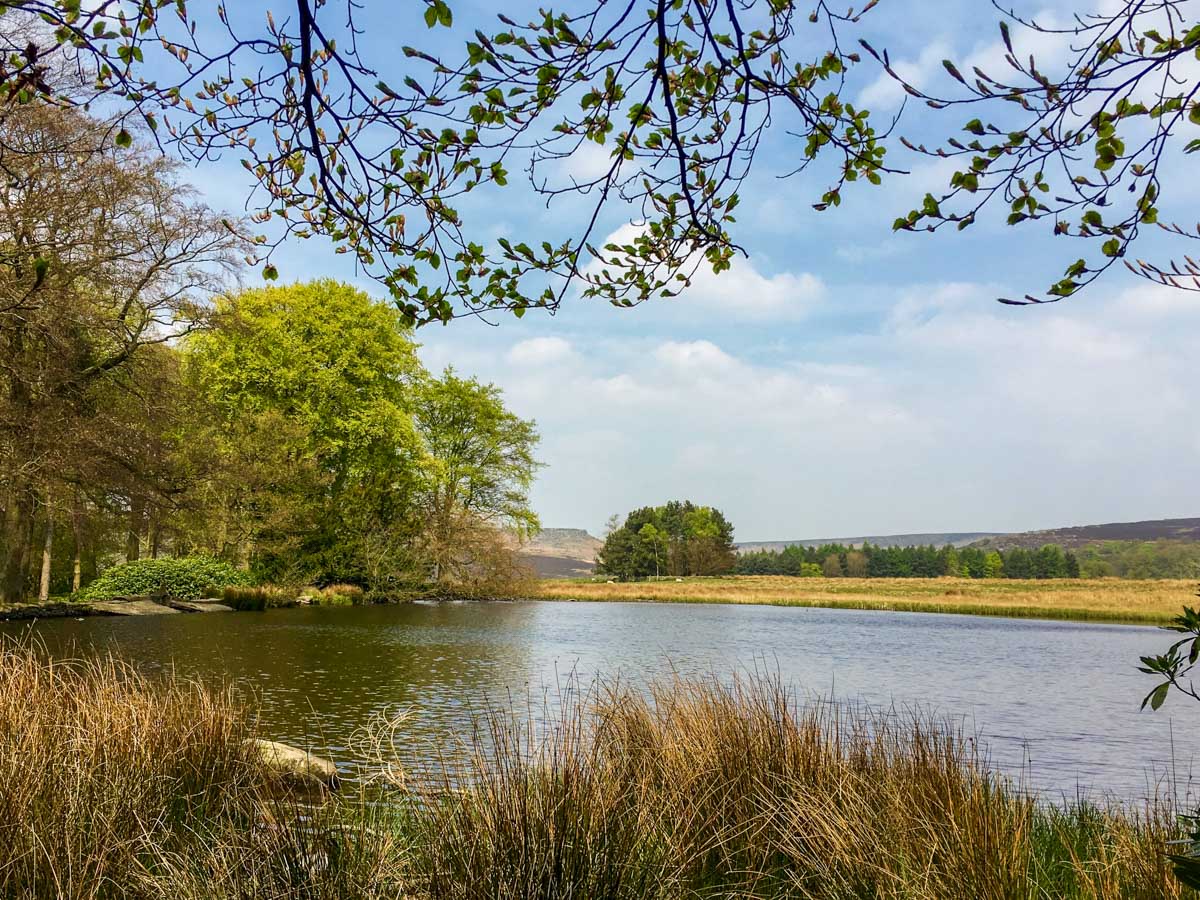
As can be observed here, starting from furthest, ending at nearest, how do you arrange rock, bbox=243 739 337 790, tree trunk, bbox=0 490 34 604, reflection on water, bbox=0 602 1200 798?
tree trunk, bbox=0 490 34 604
reflection on water, bbox=0 602 1200 798
rock, bbox=243 739 337 790

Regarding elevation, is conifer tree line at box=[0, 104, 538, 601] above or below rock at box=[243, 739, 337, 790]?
above

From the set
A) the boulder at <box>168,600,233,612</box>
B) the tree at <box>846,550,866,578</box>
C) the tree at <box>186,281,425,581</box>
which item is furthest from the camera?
the tree at <box>846,550,866,578</box>

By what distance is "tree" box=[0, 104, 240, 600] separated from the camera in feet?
41.8

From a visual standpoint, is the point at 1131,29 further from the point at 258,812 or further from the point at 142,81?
the point at 258,812

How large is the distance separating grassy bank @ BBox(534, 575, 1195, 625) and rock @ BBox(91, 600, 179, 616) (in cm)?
2221

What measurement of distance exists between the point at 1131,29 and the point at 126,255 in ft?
57.8

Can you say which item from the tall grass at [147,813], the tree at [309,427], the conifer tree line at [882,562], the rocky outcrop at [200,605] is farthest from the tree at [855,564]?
the tall grass at [147,813]

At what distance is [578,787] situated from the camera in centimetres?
385

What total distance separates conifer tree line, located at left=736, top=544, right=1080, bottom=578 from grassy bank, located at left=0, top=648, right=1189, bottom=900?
9831cm

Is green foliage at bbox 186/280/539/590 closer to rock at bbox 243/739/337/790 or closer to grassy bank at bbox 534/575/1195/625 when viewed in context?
grassy bank at bbox 534/575/1195/625

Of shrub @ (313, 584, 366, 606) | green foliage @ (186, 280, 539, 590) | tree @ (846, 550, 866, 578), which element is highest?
green foliage @ (186, 280, 539, 590)

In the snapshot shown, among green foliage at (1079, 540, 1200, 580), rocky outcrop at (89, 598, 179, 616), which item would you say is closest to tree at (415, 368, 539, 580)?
rocky outcrop at (89, 598, 179, 616)

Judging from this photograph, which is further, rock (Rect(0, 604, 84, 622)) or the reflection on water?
rock (Rect(0, 604, 84, 622))

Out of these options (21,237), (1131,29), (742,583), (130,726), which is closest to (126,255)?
(21,237)
